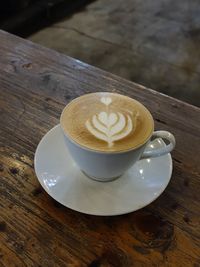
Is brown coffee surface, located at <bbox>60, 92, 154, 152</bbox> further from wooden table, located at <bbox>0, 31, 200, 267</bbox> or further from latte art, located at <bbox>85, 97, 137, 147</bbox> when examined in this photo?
wooden table, located at <bbox>0, 31, 200, 267</bbox>

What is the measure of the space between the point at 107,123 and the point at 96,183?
3.9 inches

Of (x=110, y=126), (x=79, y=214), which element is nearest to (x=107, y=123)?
(x=110, y=126)

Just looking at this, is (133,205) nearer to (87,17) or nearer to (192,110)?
(192,110)

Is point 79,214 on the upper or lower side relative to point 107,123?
lower

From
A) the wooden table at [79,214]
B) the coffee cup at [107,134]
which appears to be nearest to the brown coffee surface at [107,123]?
the coffee cup at [107,134]

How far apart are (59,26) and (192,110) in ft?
6.06

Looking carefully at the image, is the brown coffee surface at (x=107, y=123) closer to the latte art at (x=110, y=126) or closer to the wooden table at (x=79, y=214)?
the latte art at (x=110, y=126)

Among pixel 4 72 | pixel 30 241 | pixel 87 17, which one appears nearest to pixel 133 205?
pixel 30 241

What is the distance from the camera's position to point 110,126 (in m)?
0.47

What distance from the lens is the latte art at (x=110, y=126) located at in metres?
0.45

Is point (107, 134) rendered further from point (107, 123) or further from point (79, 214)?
point (79, 214)

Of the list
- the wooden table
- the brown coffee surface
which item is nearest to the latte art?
the brown coffee surface

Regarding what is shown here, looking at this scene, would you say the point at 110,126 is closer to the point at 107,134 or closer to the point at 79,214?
the point at 107,134

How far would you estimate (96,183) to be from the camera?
50 centimetres
